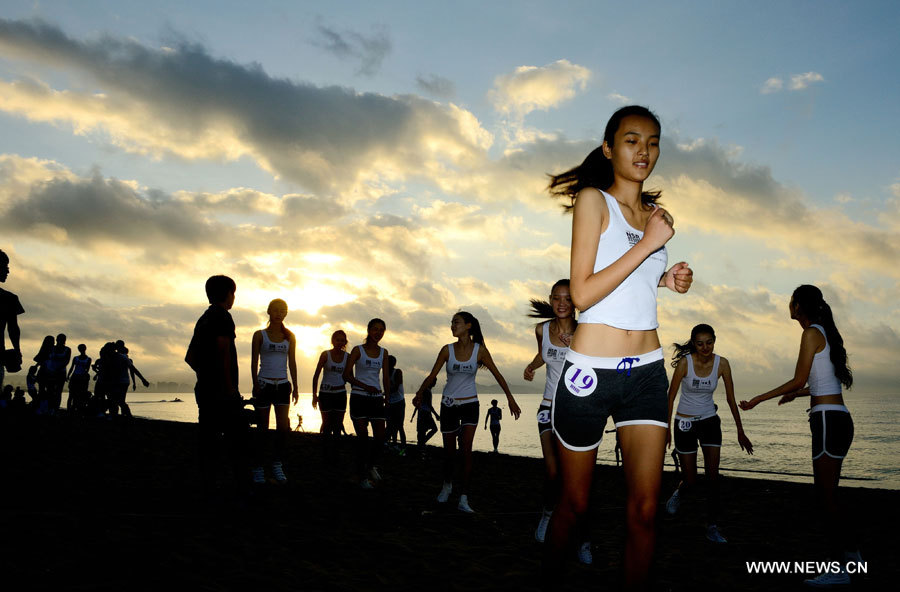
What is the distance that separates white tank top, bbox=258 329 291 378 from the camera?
9.66 metres

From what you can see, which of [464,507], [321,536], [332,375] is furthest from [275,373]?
[321,536]

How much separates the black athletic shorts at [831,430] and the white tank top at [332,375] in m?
8.28

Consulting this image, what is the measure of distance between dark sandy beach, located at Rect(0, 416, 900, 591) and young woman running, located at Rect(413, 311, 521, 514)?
0.70m

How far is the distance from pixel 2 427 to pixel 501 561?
1173cm

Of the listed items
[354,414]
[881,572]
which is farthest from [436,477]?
[881,572]

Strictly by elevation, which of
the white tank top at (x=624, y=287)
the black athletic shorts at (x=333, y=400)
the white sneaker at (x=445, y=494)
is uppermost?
the white tank top at (x=624, y=287)

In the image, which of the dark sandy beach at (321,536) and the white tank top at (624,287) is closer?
the white tank top at (624,287)

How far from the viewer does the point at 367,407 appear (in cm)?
1010

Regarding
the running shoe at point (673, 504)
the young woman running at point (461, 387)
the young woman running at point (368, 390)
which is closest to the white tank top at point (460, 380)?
the young woman running at point (461, 387)

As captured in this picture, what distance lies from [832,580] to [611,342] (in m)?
4.03

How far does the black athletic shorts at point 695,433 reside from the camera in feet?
26.1

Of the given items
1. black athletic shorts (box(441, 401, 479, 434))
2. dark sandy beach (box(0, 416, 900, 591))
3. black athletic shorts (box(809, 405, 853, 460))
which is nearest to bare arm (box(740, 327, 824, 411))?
black athletic shorts (box(809, 405, 853, 460))

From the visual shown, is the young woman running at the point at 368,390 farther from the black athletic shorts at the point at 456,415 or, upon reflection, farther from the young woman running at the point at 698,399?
the young woman running at the point at 698,399

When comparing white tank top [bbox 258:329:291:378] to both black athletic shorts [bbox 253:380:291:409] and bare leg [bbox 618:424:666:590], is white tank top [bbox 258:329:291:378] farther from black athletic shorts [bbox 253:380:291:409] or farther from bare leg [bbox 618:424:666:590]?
bare leg [bbox 618:424:666:590]
